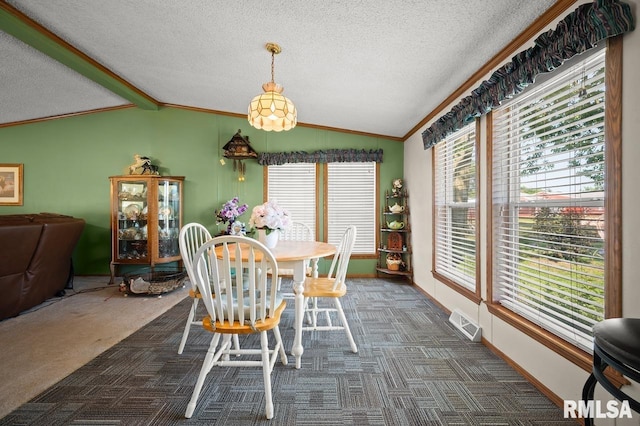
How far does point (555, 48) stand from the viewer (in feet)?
5.26

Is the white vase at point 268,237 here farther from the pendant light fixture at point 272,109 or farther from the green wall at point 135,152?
the green wall at point 135,152

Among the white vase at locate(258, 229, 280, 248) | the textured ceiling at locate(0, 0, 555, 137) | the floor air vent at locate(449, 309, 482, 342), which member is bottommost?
the floor air vent at locate(449, 309, 482, 342)

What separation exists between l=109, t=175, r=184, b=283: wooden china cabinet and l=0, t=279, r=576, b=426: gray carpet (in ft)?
6.20

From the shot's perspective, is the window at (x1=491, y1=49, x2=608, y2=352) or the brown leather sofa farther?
the brown leather sofa

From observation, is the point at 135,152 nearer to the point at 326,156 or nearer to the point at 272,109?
the point at 326,156

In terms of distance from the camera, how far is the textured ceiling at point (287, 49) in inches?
77.5

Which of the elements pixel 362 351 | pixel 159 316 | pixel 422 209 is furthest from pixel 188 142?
pixel 362 351

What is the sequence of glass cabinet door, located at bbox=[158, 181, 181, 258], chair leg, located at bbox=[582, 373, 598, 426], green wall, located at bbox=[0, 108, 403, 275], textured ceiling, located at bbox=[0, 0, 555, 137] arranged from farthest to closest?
green wall, located at bbox=[0, 108, 403, 275] → glass cabinet door, located at bbox=[158, 181, 181, 258] → textured ceiling, located at bbox=[0, 0, 555, 137] → chair leg, located at bbox=[582, 373, 598, 426]

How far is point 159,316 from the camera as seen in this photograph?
3014 millimetres

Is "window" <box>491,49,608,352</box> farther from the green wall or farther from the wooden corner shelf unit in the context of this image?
the green wall

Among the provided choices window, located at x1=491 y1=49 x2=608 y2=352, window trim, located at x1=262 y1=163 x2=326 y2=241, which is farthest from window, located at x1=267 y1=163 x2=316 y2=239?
window, located at x1=491 y1=49 x2=608 y2=352

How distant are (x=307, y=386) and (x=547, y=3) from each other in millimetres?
2650

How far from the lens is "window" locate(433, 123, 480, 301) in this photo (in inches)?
109

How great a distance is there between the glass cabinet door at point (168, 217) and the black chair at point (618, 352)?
4555 millimetres
